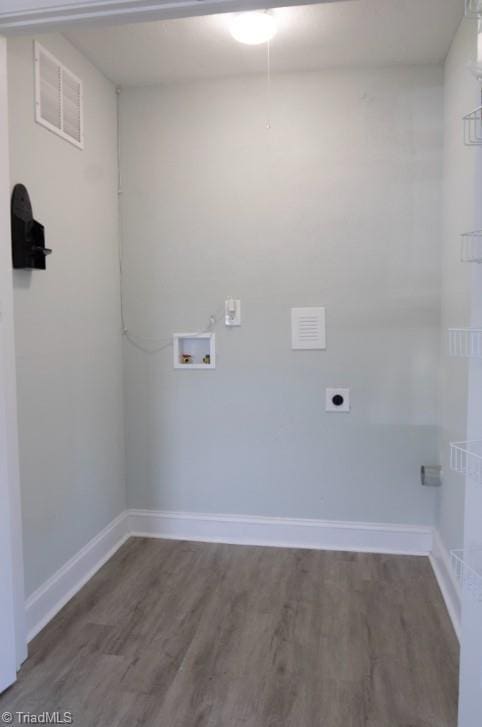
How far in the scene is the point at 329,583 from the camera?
2.49m

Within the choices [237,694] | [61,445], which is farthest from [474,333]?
[61,445]

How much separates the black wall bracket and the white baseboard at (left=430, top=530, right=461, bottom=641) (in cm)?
227

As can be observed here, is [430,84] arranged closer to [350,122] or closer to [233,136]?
[350,122]

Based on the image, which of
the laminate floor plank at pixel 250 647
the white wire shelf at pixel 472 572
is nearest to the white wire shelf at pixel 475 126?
the white wire shelf at pixel 472 572

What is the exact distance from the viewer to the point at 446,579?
7.75 ft

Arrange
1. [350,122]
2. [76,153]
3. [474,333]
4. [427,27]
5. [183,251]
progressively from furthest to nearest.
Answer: [183,251], [350,122], [76,153], [427,27], [474,333]

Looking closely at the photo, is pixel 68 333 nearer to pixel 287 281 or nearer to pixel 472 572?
pixel 287 281

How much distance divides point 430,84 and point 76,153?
6.14 ft

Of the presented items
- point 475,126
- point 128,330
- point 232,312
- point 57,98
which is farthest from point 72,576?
point 475,126

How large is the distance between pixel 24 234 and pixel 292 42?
5.21 feet

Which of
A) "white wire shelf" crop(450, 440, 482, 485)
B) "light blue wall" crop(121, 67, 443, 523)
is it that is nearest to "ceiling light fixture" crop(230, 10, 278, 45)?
"light blue wall" crop(121, 67, 443, 523)

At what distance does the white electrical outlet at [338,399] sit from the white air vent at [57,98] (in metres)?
1.85

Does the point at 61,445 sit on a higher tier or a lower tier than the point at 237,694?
higher

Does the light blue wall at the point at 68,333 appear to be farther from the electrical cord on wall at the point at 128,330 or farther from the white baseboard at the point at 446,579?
the white baseboard at the point at 446,579
